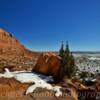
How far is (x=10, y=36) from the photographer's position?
51344 mm

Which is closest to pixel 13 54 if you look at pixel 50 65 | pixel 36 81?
pixel 50 65

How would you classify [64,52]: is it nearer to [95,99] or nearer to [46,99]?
[95,99]

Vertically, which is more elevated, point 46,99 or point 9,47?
point 9,47

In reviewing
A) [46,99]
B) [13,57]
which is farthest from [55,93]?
[13,57]

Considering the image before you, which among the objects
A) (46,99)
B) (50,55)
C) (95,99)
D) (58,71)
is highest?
(50,55)

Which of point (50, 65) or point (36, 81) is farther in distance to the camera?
point (50, 65)

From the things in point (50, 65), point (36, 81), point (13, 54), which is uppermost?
point (13, 54)

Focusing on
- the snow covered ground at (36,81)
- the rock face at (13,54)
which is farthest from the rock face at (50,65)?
the rock face at (13,54)

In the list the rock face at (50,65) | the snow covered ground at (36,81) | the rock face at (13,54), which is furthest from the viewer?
the rock face at (13,54)

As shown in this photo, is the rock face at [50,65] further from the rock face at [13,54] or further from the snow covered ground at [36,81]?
→ the rock face at [13,54]

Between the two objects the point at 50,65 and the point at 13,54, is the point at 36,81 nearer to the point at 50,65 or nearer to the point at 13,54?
the point at 50,65

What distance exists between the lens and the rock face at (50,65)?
32.4 m

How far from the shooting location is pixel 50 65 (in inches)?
1305

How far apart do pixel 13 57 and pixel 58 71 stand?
1679 cm
